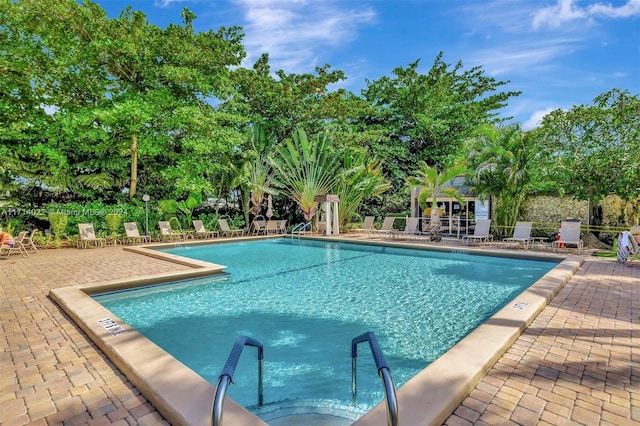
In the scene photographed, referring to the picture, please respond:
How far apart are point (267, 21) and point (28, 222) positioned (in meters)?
13.4

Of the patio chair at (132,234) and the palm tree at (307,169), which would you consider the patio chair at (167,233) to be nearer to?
the patio chair at (132,234)

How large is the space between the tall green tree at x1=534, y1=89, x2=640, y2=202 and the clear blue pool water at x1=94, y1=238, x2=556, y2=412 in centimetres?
501

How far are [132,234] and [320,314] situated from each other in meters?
12.3

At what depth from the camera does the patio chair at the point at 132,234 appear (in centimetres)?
1526

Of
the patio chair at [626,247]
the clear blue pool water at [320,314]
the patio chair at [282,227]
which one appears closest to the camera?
the clear blue pool water at [320,314]

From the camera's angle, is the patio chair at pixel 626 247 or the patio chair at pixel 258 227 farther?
the patio chair at pixel 258 227

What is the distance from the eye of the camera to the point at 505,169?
590 inches

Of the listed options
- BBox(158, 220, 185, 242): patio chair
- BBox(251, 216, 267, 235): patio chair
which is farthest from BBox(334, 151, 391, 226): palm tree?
BBox(158, 220, 185, 242): patio chair

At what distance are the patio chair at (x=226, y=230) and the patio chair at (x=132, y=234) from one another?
11.8ft

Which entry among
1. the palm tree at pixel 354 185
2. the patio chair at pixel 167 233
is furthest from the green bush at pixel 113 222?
the palm tree at pixel 354 185

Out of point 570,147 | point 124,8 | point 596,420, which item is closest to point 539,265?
point 570,147

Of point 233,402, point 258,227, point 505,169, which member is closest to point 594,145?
point 505,169

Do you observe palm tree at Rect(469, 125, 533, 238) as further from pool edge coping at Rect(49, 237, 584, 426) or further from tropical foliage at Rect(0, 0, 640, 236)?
pool edge coping at Rect(49, 237, 584, 426)

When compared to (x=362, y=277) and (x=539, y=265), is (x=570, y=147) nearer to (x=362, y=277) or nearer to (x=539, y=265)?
(x=539, y=265)
